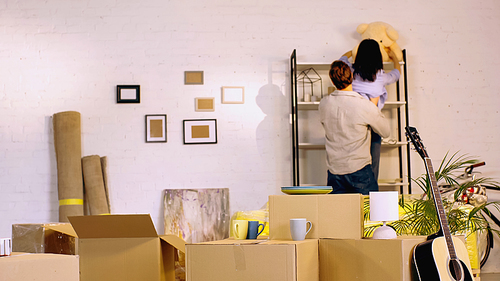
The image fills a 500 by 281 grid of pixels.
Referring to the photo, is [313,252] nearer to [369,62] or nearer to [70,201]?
[369,62]

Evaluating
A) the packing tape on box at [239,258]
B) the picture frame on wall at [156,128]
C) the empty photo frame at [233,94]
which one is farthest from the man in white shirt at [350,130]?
the packing tape on box at [239,258]

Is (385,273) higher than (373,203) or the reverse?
the reverse

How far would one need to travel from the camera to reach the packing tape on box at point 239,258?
175cm

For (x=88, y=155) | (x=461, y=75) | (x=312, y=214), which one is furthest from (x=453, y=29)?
(x=88, y=155)

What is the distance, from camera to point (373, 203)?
222cm

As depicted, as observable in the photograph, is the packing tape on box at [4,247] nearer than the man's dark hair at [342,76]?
Yes

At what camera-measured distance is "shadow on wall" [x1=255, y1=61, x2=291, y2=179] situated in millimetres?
4637

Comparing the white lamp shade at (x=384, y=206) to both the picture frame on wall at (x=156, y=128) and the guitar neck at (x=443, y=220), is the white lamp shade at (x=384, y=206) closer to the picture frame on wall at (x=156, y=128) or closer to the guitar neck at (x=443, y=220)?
the guitar neck at (x=443, y=220)

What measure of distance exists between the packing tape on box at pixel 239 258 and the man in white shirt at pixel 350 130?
7.19ft

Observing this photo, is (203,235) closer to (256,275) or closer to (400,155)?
(400,155)

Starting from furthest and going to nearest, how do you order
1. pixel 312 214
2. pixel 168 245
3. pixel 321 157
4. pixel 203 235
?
pixel 321 157, pixel 203 235, pixel 168 245, pixel 312 214

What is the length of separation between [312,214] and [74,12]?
3.76 metres

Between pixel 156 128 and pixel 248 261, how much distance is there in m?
3.07

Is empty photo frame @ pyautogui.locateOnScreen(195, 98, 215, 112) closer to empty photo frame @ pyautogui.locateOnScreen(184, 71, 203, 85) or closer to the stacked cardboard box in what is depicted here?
empty photo frame @ pyautogui.locateOnScreen(184, 71, 203, 85)
